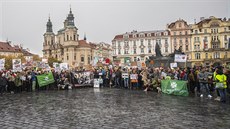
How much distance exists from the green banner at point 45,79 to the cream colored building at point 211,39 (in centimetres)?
7854

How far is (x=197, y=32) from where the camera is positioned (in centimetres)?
10225

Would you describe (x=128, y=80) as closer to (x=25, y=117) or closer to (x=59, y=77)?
(x=59, y=77)

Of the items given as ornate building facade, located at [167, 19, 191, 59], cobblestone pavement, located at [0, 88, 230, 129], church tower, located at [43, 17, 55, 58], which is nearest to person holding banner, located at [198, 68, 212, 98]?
cobblestone pavement, located at [0, 88, 230, 129]

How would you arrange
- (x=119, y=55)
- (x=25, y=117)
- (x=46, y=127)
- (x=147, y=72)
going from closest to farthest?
1. (x=46, y=127)
2. (x=25, y=117)
3. (x=147, y=72)
4. (x=119, y=55)

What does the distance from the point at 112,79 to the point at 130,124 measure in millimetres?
17993

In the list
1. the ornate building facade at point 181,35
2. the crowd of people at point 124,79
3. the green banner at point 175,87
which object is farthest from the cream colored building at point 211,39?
the green banner at point 175,87

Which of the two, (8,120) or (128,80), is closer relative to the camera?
(8,120)

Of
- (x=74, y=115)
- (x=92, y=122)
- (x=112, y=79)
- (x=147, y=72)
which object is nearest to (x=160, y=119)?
(x=92, y=122)

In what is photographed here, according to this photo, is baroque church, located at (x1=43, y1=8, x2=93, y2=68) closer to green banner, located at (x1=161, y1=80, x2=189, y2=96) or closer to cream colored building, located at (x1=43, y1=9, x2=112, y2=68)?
cream colored building, located at (x1=43, y1=9, x2=112, y2=68)

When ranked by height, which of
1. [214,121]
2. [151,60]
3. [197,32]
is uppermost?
[197,32]

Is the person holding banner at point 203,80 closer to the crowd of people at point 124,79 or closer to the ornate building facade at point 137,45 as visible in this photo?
the crowd of people at point 124,79

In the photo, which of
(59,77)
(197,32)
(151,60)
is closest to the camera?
(59,77)

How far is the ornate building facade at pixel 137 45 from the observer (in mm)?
112875

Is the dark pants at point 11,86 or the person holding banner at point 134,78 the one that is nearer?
the dark pants at point 11,86
